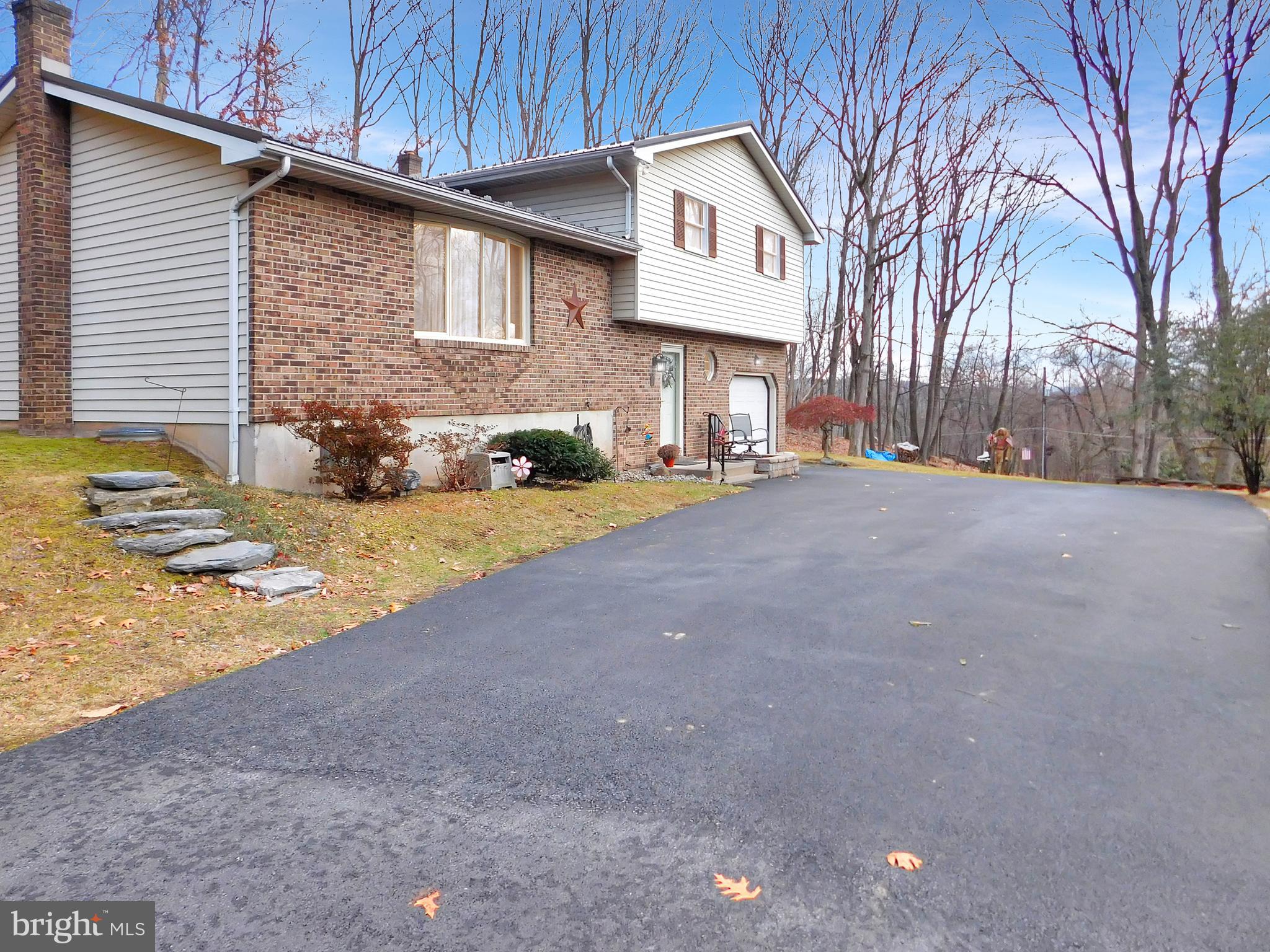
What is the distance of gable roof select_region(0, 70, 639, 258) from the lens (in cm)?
805

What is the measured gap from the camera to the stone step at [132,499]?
22.3 feet

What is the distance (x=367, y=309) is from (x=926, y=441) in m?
23.4

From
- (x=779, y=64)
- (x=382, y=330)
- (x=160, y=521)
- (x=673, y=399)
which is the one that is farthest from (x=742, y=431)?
(x=779, y=64)

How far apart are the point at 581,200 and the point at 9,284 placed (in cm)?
830

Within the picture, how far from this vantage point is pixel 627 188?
13.5 meters

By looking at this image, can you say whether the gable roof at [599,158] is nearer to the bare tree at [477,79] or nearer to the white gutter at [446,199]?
the white gutter at [446,199]

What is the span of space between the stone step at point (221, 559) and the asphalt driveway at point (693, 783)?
5.08 feet

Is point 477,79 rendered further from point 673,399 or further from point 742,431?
point 742,431

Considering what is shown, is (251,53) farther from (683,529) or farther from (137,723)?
(137,723)

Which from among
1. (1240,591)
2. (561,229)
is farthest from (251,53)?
(1240,591)

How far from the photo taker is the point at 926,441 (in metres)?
28.6

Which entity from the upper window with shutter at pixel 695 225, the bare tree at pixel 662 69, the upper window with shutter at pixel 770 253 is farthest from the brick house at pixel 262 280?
the bare tree at pixel 662 69

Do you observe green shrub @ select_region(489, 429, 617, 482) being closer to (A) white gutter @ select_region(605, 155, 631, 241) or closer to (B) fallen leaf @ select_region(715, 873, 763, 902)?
(A) white gutter @ select_region(605, 155, 631, 241)

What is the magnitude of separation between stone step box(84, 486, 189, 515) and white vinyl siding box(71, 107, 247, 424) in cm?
158
